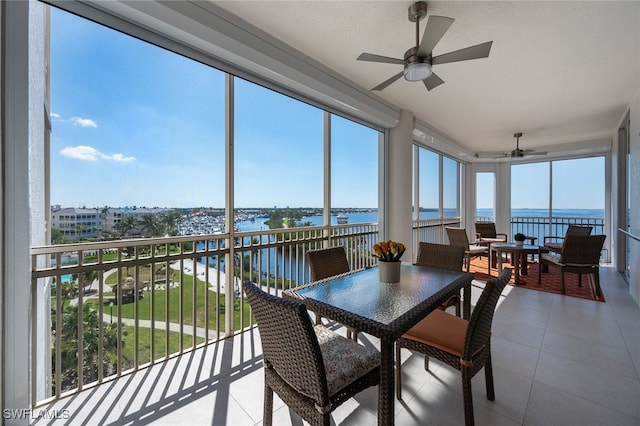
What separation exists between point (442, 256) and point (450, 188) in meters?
4.86

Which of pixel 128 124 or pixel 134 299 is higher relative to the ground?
pixel 128 124

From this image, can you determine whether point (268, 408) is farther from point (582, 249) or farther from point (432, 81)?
point (582, 249)

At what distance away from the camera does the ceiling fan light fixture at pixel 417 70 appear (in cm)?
194

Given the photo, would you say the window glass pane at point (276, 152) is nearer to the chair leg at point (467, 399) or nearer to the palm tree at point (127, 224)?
the palm tree at point (127, 224)

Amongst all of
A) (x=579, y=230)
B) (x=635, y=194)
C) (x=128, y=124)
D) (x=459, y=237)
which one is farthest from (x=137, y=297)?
(x=579, y=230)

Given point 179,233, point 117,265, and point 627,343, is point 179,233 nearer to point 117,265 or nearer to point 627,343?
point 117,265

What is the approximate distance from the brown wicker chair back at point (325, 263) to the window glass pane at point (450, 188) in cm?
479

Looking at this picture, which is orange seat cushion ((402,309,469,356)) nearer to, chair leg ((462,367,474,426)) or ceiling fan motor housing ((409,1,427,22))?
chair leg ((462,367,474,426))

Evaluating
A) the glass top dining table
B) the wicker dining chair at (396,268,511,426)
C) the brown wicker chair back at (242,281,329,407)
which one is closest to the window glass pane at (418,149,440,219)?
the glass top dining table

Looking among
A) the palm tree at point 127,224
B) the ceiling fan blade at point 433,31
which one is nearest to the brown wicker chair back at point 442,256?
the ceiling fan blade at point 433,31

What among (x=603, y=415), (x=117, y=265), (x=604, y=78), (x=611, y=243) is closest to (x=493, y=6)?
(x=604, y=78)

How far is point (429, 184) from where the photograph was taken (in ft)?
19.0

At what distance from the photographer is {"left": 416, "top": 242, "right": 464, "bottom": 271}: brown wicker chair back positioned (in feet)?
7.82

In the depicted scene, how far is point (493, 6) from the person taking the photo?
191 centimetres
